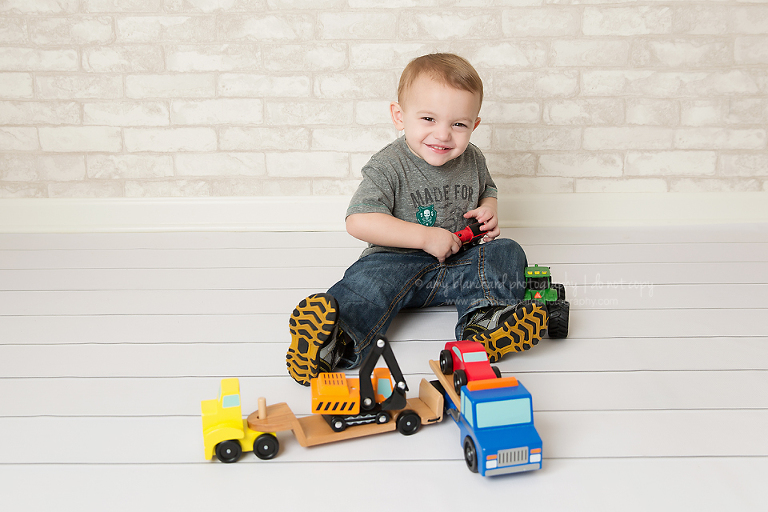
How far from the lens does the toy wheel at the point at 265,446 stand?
847 millimetres

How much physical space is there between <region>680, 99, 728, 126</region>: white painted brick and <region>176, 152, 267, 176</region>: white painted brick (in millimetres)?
1464

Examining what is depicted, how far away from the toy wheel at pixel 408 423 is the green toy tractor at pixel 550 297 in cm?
43

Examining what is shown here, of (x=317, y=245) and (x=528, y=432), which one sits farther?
(x=317, y=245)

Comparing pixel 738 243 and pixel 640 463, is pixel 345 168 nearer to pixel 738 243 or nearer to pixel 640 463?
pixel 738 243

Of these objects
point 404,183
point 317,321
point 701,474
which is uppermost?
point 404,183

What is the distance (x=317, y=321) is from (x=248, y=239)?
1.16 m

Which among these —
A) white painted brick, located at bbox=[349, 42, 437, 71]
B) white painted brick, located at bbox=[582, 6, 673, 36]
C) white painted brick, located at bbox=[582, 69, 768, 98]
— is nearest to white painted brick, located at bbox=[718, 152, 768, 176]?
white painted brick, located at bbox=[582, 69, 768, 98]

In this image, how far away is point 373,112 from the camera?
6.98 feet

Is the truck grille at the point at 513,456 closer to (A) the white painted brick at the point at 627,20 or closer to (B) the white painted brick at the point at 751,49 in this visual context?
(A) the white painted brick at the point at 627,20

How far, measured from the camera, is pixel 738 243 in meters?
1.99

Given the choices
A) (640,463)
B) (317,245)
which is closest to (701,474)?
(640,463)

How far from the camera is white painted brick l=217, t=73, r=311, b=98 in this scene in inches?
83.0

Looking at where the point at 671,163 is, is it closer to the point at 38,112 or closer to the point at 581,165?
the point at 581,165

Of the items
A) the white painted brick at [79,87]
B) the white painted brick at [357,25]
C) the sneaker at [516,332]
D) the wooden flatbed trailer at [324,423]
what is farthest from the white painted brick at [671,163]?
the white painted brick at [79,87]
